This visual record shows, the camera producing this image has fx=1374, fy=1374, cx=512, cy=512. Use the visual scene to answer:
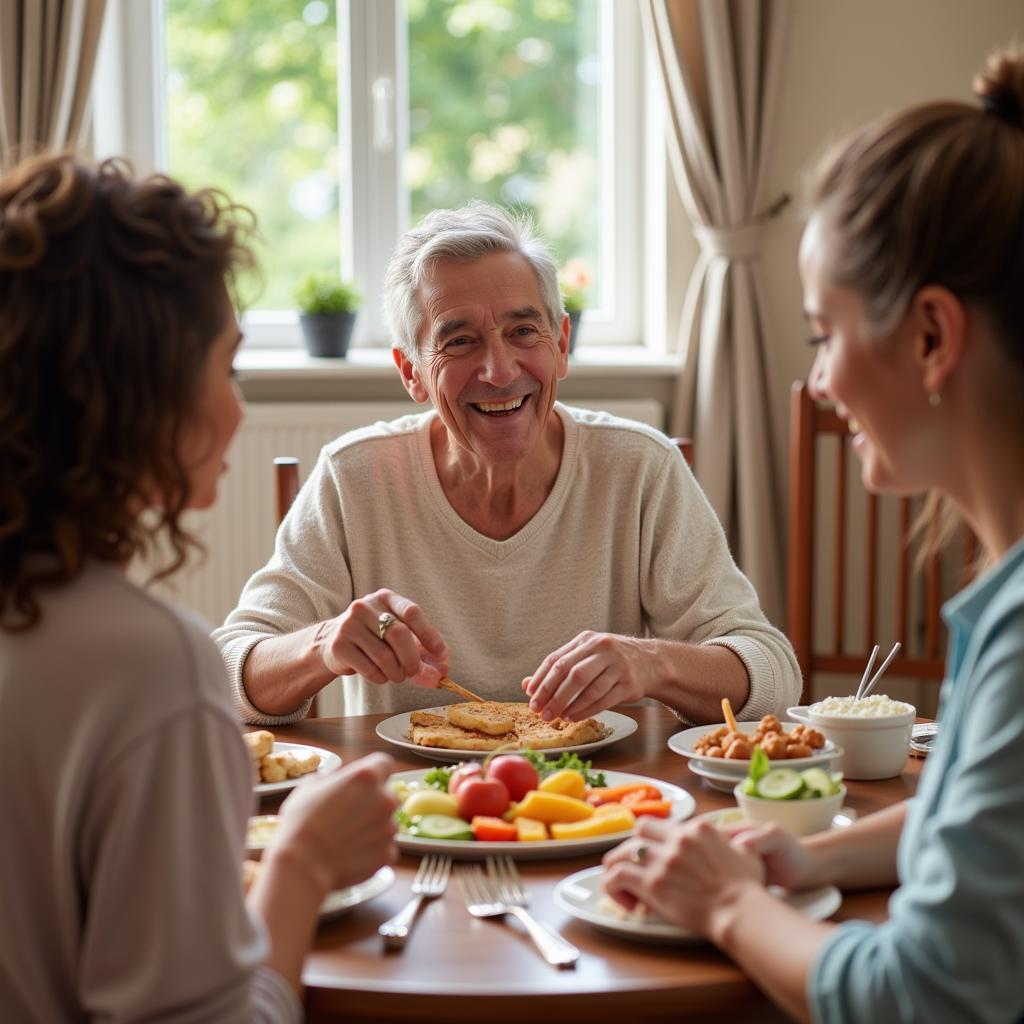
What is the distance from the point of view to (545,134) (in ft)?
13.3

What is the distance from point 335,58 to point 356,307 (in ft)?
2.43

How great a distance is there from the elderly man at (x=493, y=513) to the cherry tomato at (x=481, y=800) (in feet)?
2.25

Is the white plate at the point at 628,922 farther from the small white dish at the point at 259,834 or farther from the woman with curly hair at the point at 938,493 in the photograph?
the small white dish at the point at 259,834

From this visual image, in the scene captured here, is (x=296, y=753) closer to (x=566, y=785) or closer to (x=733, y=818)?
(x=566, y=785)

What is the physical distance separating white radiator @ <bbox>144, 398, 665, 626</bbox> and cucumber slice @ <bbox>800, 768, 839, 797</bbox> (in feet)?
7.97

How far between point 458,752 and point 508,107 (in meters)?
2.81

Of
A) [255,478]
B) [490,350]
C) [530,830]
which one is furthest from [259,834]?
[255,478]

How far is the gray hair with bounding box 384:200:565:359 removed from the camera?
2.12 metres

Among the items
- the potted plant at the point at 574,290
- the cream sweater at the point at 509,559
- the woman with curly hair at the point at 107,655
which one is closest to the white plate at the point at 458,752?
the cream sweater at the point at 509,559

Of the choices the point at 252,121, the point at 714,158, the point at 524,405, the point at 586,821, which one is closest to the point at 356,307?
the point at 252,121

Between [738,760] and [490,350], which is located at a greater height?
[490,350]

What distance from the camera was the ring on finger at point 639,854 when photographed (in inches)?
45.8

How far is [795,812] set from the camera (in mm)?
1298

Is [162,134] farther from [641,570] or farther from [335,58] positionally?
[641,570]
